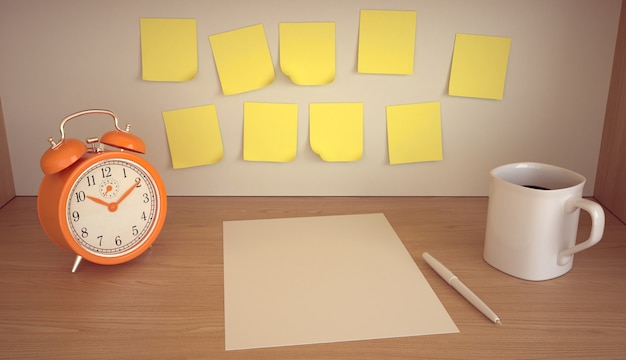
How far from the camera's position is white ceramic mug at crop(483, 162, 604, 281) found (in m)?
0.79

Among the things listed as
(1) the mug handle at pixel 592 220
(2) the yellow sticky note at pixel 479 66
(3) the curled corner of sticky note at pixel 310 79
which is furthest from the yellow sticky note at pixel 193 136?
(1) the mug handle at pixel 592 220

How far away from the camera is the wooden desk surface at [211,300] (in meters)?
0.67

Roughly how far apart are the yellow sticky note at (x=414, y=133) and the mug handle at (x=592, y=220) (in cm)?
34

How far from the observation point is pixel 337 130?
3.58ft

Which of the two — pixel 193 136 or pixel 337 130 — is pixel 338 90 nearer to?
pixel 337 130

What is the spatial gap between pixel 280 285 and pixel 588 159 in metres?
0.67

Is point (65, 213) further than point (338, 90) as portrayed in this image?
No

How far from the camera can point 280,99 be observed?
1072mm

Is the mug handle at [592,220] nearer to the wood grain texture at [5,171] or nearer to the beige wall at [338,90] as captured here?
the beige wall at [338,90]

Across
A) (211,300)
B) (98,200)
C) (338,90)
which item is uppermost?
(338,90)

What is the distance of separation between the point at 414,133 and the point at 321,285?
0.41 meters

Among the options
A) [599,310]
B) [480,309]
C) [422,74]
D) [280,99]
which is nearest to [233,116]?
[280,99]

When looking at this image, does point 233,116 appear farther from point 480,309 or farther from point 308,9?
point 480,309

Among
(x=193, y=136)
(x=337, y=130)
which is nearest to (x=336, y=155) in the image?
(x=337, y=130)
